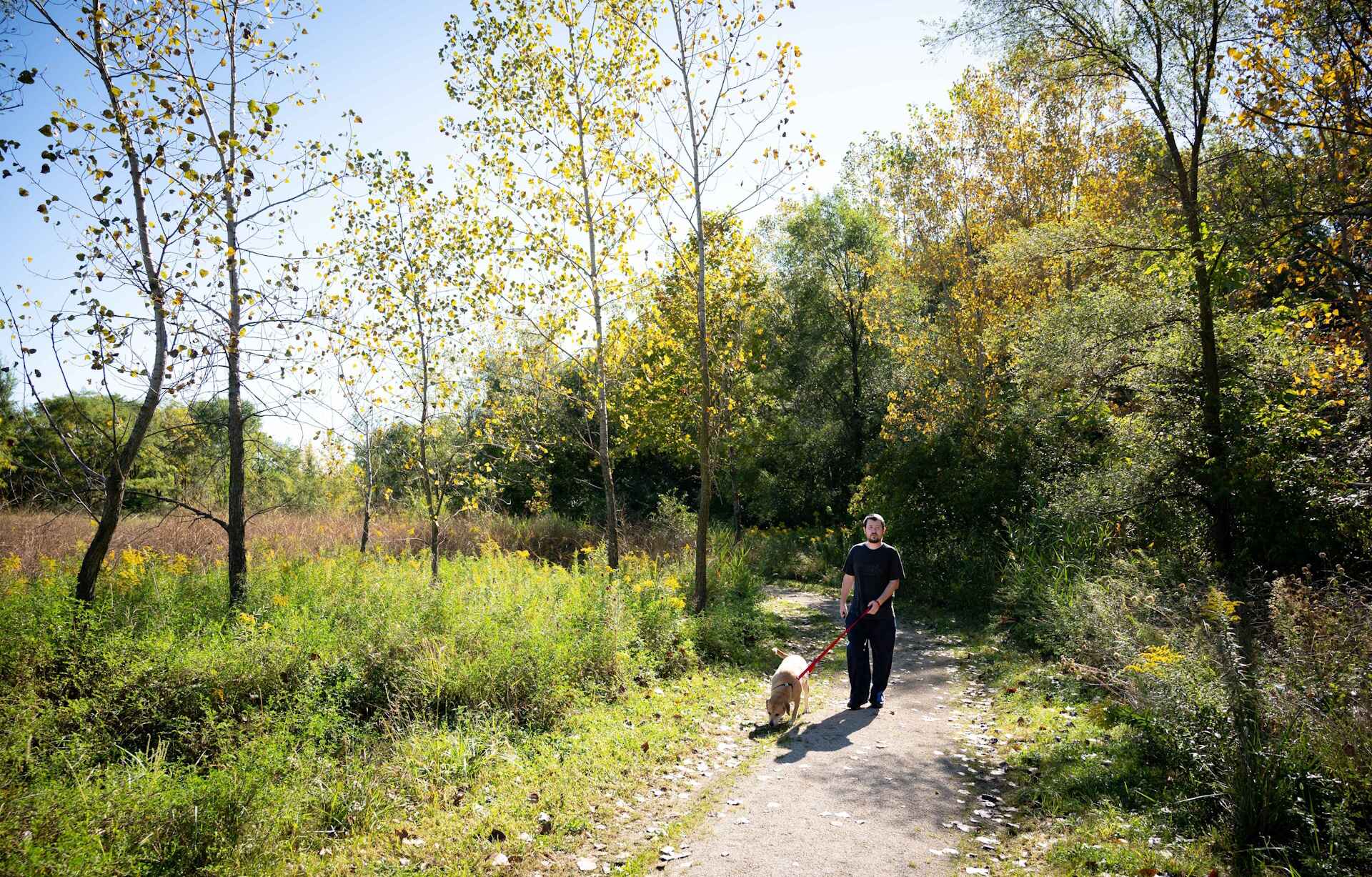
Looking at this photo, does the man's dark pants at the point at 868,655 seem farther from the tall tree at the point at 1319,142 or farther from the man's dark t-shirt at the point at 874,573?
the tall tree at the point at 1319,142

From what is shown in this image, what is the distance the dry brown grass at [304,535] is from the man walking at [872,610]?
6787mm

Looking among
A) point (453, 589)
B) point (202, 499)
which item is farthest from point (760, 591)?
point (202, 499)

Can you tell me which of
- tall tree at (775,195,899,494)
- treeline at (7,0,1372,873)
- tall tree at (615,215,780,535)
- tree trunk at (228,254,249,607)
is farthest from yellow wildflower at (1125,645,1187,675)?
tall tree at (775,195,899,494)

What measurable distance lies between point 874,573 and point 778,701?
1742 mm

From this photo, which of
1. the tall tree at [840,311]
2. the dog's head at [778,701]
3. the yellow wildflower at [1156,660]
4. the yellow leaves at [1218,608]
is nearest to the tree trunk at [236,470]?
the dog's head at [778,701]

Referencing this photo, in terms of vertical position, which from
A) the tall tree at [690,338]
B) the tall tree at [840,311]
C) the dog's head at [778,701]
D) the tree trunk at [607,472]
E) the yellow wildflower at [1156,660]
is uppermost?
the tall tree at [840,311]

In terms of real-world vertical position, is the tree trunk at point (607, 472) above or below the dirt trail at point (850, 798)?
above

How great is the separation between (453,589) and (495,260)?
5605 mm

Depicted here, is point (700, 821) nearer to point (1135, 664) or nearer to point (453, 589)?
point (1135, 664)

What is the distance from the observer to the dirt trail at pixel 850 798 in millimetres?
4480

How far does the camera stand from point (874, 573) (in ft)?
25.3

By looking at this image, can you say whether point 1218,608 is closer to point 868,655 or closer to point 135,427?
point 868,655

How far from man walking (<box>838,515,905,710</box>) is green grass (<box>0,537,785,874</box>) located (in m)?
1.46

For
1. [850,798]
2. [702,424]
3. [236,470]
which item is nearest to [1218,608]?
[850,798]
